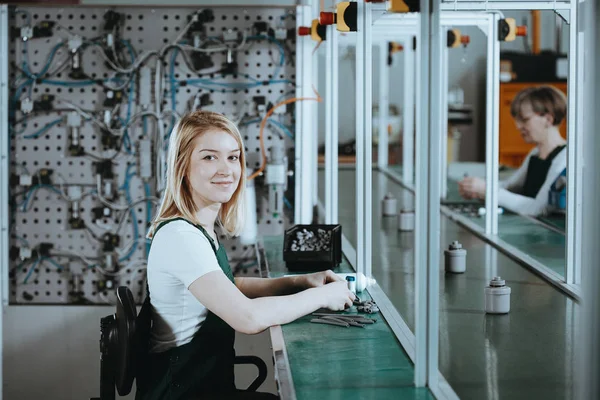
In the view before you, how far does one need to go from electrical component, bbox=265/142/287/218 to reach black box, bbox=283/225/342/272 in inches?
30.3

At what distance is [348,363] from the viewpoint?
1.76 meters

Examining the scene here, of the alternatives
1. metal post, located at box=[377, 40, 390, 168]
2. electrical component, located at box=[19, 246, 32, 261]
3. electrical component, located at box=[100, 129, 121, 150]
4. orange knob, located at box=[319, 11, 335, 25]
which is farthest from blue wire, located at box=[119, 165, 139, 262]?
metal post, located at box=[377, 40, 390, 168]

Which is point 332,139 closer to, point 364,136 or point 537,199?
point 364,136

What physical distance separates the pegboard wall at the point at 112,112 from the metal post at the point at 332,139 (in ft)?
0.88

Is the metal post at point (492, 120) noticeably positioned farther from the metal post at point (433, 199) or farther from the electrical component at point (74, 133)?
A: the metal post at point (433, 199)

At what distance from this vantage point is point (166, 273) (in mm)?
2053

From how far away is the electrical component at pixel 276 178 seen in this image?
351 centimetres

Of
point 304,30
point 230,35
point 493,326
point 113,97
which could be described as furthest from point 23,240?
point 493,326

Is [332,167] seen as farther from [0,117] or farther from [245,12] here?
[0,117]

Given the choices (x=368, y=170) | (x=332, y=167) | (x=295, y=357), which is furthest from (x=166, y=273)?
(x=332, y=167)

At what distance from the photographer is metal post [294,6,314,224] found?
3.52m

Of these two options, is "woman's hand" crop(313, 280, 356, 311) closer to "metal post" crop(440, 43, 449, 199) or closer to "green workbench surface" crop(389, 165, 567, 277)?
"green workbench surface" crop(389, 165, 567, 277)

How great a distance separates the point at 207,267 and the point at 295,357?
311 mm

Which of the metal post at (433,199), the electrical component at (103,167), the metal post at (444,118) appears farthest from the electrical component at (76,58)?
the metal post at (433,199)
